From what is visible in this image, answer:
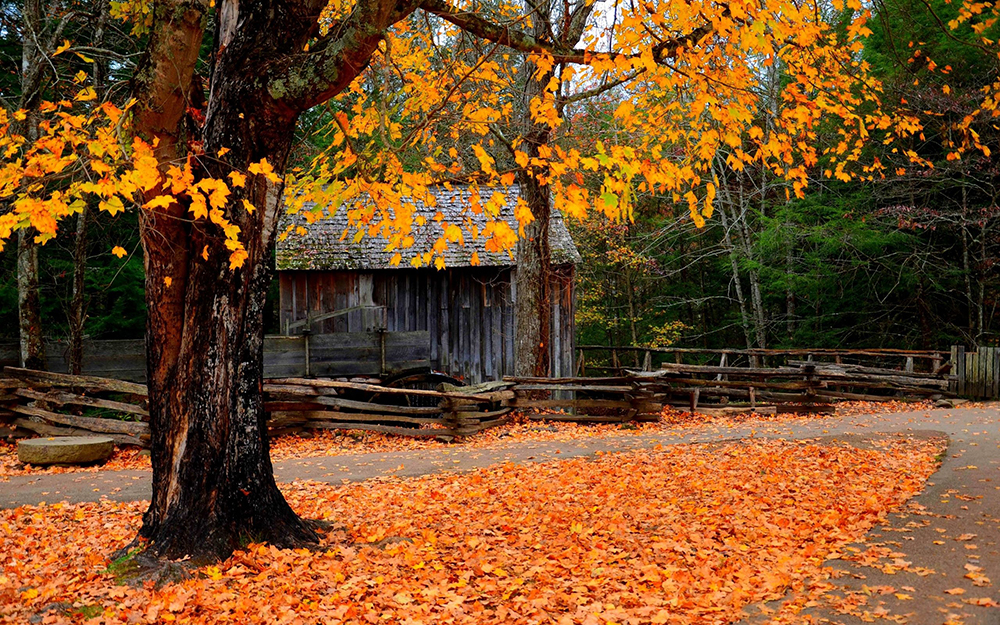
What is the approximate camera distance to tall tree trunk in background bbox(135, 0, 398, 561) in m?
5.97

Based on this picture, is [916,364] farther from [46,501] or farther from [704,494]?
[46,501]

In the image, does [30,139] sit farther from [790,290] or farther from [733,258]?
[790,290]

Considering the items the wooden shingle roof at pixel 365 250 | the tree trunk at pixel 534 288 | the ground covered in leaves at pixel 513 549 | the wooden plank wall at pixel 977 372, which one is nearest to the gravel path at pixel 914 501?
the ground covered in leaves at pixel 513 549

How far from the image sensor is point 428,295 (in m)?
17.1

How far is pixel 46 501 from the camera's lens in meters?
8.92

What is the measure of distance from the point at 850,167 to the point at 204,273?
20.2 m

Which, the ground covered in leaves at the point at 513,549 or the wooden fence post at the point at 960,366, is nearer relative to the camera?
the ground covered in leaves at the point at 513,549

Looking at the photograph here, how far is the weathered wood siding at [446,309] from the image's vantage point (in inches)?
659

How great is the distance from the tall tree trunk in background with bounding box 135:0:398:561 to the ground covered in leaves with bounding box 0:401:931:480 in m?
5.97

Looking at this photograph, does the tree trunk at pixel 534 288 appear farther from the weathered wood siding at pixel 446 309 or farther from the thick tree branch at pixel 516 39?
the thick tree branch at pixel 516 39

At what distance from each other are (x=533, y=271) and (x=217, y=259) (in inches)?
366

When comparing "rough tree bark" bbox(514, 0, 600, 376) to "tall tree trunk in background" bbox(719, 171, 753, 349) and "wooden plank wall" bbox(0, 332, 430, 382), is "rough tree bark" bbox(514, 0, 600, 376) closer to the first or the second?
"wooden plank wall" bbox(0, 332, 430, 382)

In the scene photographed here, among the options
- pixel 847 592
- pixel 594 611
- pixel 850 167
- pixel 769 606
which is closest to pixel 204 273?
pixel 594 611

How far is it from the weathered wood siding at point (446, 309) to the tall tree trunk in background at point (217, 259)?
10.5 metres
